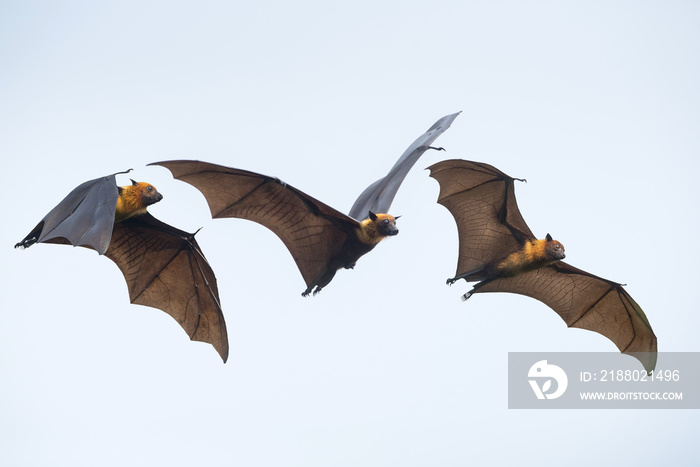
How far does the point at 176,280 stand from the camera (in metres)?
14.2

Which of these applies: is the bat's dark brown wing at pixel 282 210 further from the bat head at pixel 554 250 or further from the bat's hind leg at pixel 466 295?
the bat head at pixel 554 250

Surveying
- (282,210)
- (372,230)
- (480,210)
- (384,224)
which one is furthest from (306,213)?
(480,210)

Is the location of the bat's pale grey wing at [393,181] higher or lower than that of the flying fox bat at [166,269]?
higher

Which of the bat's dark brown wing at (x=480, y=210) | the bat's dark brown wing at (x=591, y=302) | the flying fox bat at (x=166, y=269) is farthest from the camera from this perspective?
the bat's dark brown wing at (x=591, y=302)

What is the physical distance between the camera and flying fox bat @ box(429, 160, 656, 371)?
1438 centimetres

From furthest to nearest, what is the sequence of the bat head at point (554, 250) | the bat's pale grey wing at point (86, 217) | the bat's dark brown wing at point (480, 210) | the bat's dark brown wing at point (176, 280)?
the bat's dark brown wing at point (480, 210) → the bat head at point (554, 250) → the bat's dark brown wing at point (176, 280) → the bat's pale grey wing at point (86, 217)

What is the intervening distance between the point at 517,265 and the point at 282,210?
12.0ft

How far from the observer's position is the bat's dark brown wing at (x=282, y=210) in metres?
13.2

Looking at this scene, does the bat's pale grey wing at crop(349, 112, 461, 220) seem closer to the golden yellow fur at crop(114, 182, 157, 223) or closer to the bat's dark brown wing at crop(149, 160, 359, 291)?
the bat's dark brown wing at crop(149, 160, 359, 291)

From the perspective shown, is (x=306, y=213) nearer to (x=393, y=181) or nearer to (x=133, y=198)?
(x=393, y=181)

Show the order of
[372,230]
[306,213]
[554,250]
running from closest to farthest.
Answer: [372,230] < [306,213] < [554,250]

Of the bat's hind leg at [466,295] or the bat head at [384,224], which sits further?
the bat's hind leg at [466,295]

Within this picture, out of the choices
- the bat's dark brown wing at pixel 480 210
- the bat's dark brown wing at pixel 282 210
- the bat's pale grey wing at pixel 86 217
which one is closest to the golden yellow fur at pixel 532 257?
the bat's dark brown wing at pixel 480 210

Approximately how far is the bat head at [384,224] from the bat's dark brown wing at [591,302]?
102 inches
